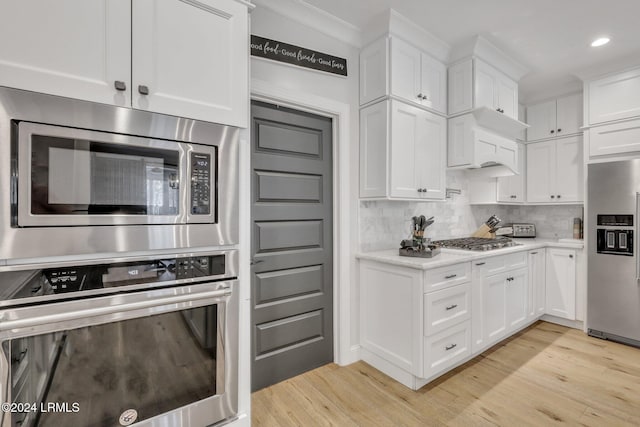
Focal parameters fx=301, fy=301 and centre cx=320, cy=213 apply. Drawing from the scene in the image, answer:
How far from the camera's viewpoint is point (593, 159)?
10.5ft

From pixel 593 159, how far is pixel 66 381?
4.51m

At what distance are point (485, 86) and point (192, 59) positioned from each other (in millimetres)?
2619

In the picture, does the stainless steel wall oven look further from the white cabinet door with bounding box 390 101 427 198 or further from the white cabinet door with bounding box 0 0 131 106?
the white cabinet door with bounding box 390 101 427 198

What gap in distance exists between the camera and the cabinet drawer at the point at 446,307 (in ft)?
6.90

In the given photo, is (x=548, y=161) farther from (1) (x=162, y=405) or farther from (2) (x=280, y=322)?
(1) (x=162, y=405)

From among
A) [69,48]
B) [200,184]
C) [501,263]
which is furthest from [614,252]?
[69,48]

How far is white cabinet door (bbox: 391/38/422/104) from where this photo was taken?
2.37 meters

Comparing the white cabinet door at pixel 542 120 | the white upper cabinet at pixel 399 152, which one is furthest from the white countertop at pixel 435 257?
the white cabinet door at pixel 542 120

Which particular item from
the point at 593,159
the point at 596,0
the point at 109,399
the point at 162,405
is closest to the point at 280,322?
the point at 162,405

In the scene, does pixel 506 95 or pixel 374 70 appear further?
pixel 506 95

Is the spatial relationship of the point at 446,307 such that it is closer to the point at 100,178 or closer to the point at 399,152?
the point at 399,152

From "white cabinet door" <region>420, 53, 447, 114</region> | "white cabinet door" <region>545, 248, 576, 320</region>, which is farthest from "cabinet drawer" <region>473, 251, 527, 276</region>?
"white cabinet door" <region>420, 53, 447, 114</region>

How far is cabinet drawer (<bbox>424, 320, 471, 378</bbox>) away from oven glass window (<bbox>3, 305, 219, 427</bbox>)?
1.45m

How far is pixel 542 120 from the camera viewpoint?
3742 mm
